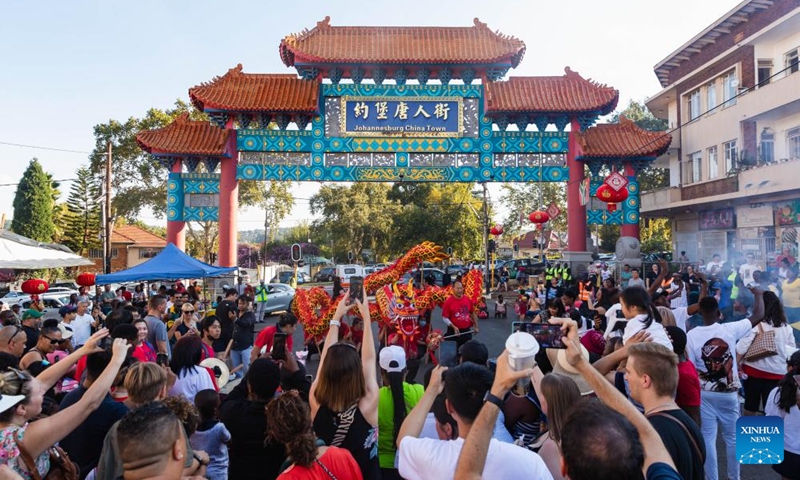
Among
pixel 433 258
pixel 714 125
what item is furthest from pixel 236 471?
pixel 714 125

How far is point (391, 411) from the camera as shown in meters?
3.56

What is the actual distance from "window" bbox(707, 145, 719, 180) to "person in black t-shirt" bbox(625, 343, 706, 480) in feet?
66.7

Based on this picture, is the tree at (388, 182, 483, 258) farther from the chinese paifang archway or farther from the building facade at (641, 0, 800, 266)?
the chinese paifang archway

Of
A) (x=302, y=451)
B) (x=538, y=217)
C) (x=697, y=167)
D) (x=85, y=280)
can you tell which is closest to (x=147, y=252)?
(x=85, y=280)

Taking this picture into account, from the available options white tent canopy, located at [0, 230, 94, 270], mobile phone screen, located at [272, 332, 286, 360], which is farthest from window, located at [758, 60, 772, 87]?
white tent canopy, located at [0, 230, 94, 270]

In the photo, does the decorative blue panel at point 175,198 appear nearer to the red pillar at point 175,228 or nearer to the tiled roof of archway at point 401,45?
the red pillar at point 175,228

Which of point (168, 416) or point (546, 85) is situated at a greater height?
point (546, 85)

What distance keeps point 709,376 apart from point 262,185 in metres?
31.4

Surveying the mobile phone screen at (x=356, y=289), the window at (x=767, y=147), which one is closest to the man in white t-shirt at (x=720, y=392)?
the mobile phone screen at (x=356, y=289)

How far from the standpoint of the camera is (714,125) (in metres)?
20.0

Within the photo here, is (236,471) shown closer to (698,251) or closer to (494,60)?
(494,60)

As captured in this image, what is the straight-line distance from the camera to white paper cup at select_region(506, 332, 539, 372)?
2.16m

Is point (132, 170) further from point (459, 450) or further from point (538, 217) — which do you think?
point (459, 450)

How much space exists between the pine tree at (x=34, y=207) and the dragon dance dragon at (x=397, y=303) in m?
36.4
